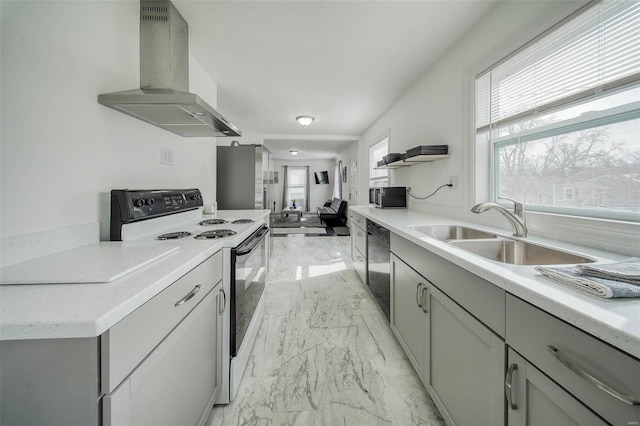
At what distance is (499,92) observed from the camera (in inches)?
66.9

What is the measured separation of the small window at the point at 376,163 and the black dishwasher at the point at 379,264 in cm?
189

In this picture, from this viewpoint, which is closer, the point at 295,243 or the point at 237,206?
the point at 237,206

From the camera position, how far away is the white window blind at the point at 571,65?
1026 mm

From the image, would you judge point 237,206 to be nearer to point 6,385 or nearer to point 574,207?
point 6,385

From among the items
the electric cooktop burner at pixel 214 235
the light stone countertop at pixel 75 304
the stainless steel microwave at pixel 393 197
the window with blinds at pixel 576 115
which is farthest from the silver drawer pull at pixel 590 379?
the stainless steel microwave at pixel 393 197

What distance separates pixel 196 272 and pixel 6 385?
511mm

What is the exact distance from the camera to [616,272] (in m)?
0.64

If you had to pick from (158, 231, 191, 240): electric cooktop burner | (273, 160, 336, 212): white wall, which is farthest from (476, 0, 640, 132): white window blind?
(273, 160, 336, 212): white wall

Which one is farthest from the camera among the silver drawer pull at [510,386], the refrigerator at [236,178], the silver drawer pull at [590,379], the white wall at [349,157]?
the white wall at [349,157]

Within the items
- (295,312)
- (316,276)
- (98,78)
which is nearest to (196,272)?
(98,78)

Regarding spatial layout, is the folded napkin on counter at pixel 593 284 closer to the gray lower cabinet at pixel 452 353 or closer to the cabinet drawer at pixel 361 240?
the gray lower cabinet at pixel 452 353

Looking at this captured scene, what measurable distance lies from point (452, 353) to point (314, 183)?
1001cm

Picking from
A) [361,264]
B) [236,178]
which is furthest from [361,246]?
[236,178]

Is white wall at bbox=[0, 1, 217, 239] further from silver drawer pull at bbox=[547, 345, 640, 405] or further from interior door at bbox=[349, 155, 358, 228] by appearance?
interior door at bbox=[349, 155, 358, 228]
